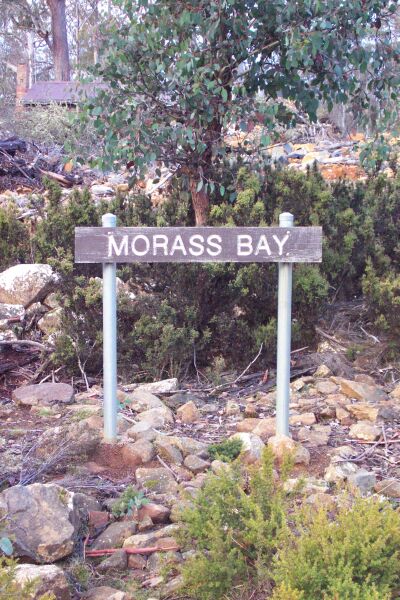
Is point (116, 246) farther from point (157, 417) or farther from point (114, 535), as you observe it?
point (114, 535)

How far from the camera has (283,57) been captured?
19.3 ft

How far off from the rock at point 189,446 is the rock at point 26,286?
8.98 feet

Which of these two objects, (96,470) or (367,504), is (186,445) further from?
(367,504)

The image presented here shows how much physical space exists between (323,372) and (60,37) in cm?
2222

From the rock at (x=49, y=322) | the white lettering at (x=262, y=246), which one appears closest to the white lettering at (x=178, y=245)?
the white lettering at (x=262, y=246)

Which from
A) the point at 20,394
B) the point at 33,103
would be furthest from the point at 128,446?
the point at 33,103

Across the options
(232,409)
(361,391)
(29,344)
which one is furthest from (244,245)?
(29,344)

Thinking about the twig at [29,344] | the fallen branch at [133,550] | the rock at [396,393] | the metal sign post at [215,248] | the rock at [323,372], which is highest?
the metal sign post at [215,248]

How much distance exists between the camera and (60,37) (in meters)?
25.0

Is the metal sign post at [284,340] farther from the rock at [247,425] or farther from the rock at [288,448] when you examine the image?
the rock at [247,425]

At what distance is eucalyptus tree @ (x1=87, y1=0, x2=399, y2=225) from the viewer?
5.50 metres

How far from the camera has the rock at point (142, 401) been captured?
16.2 ft

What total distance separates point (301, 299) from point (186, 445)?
2.04 metres

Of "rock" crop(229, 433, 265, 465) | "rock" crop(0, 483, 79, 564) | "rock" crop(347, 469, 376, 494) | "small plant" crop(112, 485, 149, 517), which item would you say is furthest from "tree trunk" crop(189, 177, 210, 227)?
"rock" crop(0, 483, 79, 564)
